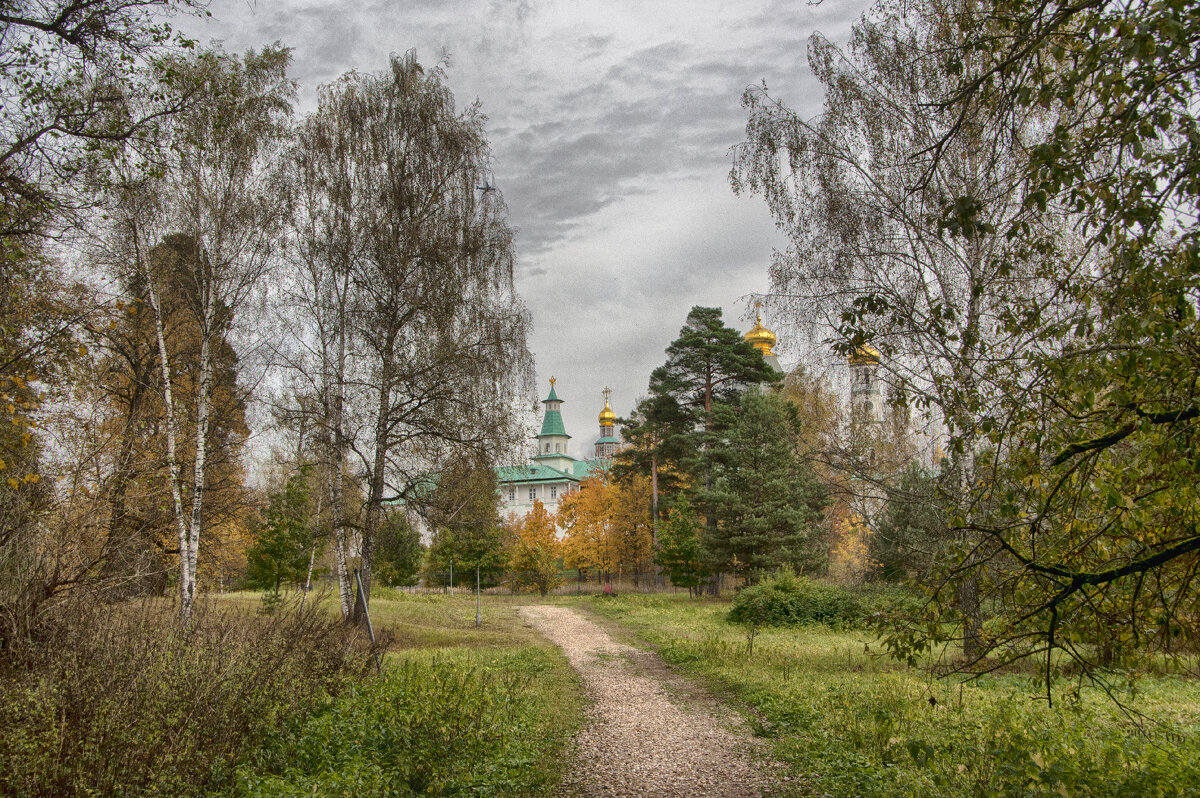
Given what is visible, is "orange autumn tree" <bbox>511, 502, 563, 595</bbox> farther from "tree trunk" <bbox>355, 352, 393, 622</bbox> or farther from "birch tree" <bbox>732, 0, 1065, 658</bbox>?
"birch tree" <bbox>732, 0, 1065, 658</bbox>

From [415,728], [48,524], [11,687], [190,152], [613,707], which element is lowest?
[613,707]

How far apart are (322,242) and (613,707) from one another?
1041 centimetres

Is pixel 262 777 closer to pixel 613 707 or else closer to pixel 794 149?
pixel 613 707

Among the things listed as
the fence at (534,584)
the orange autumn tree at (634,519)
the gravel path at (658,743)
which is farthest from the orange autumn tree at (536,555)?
the gravel path at (658,743)

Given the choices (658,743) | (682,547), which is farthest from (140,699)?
(682,547)

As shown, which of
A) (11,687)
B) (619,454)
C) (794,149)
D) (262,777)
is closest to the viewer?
(262,777)

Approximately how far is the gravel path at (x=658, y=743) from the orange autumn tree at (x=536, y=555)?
25836mm

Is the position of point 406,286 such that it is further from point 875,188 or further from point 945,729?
point 945,729

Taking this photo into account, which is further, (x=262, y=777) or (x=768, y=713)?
(x=768, y=713)

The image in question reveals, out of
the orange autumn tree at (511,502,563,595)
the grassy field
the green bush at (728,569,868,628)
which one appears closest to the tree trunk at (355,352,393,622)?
the grassy field

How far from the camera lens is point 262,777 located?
441cm

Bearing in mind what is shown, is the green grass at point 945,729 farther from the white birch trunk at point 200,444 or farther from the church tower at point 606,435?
the church tower at point 606,435

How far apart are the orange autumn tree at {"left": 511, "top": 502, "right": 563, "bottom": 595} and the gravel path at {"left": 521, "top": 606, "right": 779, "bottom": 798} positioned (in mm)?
25836

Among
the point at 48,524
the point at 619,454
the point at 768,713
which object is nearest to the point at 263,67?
the point at 48,524
